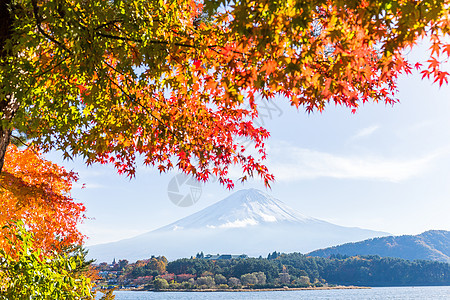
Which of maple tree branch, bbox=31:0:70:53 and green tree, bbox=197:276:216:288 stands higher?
maple tree branch, bbox=31:0:70:53

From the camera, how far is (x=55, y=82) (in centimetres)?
645

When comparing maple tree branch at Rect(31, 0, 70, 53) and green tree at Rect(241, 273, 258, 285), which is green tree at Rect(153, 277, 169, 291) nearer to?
green tree at Rect(241, 273, 258, 285)

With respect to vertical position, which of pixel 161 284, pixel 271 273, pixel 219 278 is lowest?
pixel 161 284

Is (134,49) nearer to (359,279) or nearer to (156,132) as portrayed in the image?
(156,132)

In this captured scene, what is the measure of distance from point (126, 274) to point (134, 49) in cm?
10668

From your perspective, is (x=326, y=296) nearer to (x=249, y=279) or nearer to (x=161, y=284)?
(x=249, y=279)

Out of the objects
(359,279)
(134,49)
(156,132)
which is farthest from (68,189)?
(359,279)

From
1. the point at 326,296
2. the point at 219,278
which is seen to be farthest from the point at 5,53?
the point at 326,296

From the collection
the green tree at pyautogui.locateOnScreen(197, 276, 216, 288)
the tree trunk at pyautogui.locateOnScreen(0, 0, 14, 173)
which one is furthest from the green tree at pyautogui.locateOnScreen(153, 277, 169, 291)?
the tree trunk at pyautogui.locateOnScreen(0, 0, 14, 173)

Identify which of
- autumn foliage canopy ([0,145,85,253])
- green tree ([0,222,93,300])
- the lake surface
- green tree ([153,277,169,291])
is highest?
autumn foliage canopy ([0,145,85,253])

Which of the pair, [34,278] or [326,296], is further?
[326,296]

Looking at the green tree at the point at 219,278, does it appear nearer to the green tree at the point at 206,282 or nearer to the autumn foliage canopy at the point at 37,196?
the green tree at the point at 206,282

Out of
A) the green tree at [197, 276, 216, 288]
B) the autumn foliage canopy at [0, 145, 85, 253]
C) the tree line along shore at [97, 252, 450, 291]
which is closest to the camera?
the autumn foliage canopy at [0, 145, 85, 253]

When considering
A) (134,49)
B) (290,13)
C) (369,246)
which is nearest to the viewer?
(290,13)
